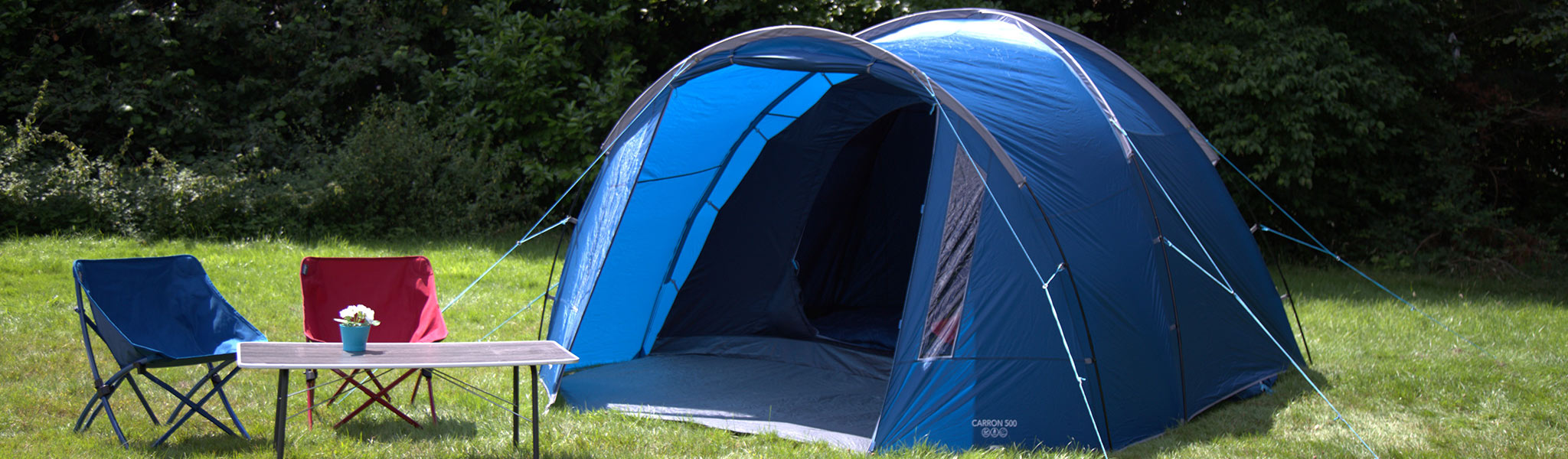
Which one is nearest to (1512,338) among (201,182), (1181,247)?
(1181,247)

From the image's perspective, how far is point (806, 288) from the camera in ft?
19.3

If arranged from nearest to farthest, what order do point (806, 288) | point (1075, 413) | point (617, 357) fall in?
point (1075, 413) → point (617, 357) → point (806, 288)

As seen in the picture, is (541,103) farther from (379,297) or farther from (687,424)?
(687,424)

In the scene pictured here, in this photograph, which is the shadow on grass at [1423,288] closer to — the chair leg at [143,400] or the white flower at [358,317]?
the white flower at [358,317]

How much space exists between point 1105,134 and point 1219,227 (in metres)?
0.92

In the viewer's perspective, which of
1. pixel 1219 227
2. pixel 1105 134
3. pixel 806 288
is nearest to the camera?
pixel 1105 134

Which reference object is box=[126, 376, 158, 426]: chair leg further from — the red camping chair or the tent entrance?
the tent entrance

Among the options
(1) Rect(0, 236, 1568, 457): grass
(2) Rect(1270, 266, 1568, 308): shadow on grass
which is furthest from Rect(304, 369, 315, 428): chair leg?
(2) Rect(1270, 266, 1568, 308): shadow on grass

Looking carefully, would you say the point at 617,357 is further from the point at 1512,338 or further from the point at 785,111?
the point at 1512,338

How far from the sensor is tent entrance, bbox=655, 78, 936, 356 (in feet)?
18.2

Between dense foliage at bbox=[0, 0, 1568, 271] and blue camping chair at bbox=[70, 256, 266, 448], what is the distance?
15.1 feet

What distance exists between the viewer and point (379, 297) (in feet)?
14.9

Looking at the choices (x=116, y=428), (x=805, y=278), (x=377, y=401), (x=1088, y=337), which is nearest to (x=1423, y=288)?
(x=805, y=278)

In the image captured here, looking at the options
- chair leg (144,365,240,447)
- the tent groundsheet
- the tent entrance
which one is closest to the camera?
chair leg (144,365,240,447)
